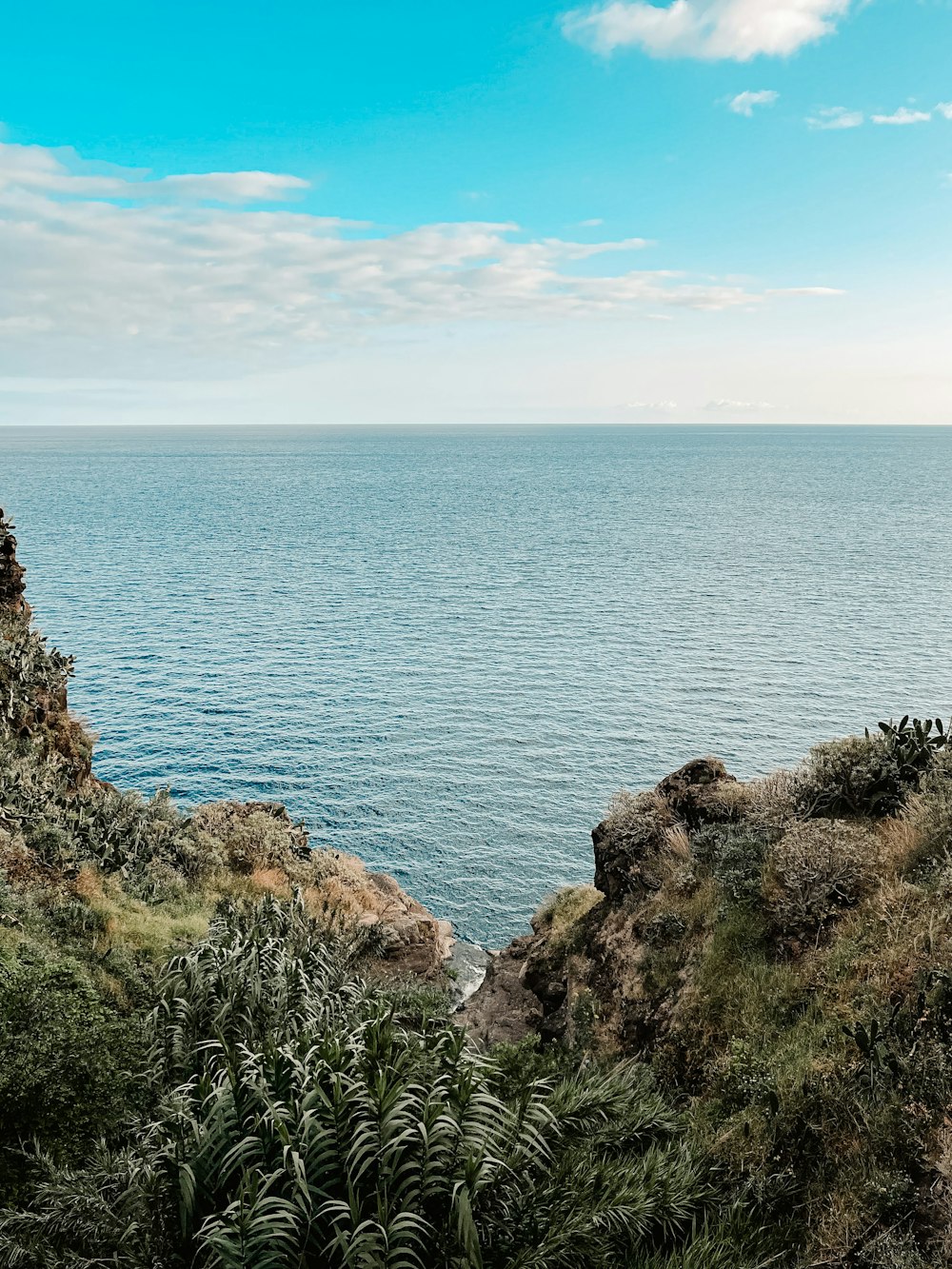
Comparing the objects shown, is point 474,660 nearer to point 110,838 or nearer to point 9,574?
point 9,574

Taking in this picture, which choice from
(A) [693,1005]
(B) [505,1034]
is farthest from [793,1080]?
(B) [505,1034]

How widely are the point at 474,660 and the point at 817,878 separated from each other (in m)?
42.6

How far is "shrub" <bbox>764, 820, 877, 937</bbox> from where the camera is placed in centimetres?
1195

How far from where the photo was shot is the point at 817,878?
39.4 feet

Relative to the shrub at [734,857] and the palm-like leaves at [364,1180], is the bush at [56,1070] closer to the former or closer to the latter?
the palm-like leaves at [364,1180]

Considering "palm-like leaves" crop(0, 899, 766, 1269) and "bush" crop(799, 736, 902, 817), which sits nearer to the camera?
"palm-like leaves" crop(0, 899, 766, 1269)

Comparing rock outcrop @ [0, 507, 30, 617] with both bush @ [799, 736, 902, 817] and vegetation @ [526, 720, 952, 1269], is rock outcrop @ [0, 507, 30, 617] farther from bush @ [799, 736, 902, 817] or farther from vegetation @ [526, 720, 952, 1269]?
bush @ [799, 736, 902, 817]

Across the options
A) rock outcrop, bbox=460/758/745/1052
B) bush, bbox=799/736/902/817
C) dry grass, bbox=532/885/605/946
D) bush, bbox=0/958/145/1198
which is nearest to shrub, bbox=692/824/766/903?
rock outcrop, bbox=460/758/745/1052

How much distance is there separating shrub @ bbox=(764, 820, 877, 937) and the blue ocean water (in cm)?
1741

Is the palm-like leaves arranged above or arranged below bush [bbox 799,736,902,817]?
below

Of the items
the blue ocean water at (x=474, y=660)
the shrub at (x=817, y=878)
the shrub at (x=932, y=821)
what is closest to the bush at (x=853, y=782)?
the shrub at (x=932, y=821)

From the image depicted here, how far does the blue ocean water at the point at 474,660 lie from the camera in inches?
1443

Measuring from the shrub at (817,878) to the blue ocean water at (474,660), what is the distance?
17.4 m

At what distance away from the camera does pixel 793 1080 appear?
9.52 m
